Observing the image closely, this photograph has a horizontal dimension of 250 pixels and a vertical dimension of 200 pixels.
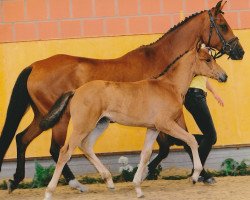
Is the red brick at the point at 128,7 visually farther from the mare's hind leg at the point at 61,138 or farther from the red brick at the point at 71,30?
the mare's hind leg at the point at 61,138

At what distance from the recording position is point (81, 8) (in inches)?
378

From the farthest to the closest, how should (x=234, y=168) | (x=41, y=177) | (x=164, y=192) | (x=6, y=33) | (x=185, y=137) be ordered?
(x=6, y=33), (x=234, y=168), (x=41, y=177), (x=164, y=192), (x=185, y=137)

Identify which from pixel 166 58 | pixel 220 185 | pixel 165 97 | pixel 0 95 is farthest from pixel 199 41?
pixel 0 95

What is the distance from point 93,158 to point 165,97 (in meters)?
1.04

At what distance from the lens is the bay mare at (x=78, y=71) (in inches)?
331

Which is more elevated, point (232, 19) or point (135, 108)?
point (232, 19)

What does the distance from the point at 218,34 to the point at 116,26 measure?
1611mm

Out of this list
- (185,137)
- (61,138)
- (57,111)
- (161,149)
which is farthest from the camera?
(161,149)

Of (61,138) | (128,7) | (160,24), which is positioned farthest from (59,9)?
(61,138)

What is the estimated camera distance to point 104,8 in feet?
31.7

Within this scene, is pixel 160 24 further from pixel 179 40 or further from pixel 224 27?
pixel 224 27

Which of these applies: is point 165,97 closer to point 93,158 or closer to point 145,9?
point 93,158

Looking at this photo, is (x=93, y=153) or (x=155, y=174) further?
(x=155, y=174)

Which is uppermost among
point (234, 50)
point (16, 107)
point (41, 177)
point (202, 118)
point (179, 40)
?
point (179, 40)
